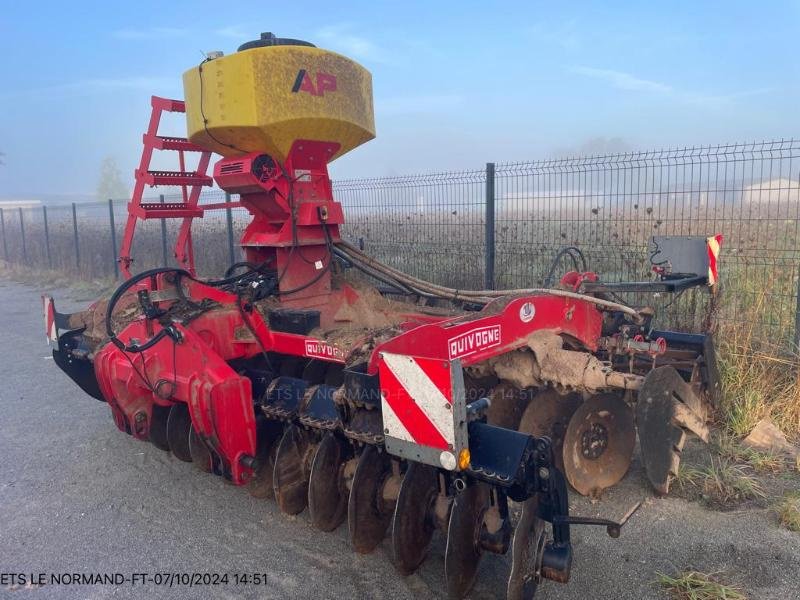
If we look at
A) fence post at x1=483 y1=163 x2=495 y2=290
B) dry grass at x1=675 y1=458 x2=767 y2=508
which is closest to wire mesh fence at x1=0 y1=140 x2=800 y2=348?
fence post at x1=483 y1=163 x2=495 y2=290

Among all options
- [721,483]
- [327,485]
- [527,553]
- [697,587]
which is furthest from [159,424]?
[721,483]

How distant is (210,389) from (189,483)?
973 mm

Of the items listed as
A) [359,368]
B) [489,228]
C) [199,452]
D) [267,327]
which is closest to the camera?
[359,368]

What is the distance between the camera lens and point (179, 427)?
416 cm

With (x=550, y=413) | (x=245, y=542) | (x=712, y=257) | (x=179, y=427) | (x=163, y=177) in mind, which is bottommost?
(x=245, y=542)

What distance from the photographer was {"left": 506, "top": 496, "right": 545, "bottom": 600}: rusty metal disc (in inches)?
97.8

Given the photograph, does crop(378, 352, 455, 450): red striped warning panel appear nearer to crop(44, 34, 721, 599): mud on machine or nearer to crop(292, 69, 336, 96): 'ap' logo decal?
crop(44, 34, 721, 599): mud on machine

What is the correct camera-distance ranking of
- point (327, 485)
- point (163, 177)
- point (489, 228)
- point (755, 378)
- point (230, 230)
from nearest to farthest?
1. point (327, 485)
2. point (755, 378)
3. point (163, 177)
4. point (489, 228)
5. point (230, 230)

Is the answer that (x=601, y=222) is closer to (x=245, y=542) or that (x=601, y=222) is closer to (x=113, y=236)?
(x=245, y=542)

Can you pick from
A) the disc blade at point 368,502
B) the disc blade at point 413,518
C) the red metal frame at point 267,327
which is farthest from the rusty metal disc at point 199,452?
the disc blade at point 413,518

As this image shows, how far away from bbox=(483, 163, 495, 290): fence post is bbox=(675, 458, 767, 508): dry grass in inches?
128

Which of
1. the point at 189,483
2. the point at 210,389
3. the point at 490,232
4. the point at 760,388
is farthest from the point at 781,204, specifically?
the point at 189,483

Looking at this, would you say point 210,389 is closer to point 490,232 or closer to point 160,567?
point 160,567

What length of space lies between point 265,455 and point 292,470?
0.31 meters
